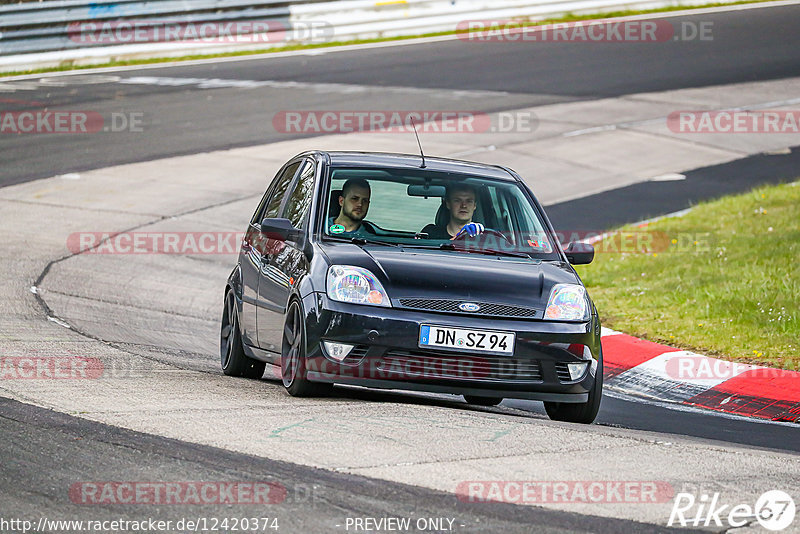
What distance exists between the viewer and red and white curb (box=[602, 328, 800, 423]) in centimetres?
860

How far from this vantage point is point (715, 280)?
39.6ft

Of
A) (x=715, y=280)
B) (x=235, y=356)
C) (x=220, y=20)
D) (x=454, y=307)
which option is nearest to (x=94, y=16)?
A: (x=220, y=20)

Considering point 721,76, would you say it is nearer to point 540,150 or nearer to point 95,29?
point 540,150

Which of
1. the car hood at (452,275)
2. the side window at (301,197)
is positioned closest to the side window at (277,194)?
the side window at (301,197)

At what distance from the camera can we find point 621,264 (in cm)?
1365

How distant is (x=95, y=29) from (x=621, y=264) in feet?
55.6

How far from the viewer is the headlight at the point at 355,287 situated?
7.17 metres

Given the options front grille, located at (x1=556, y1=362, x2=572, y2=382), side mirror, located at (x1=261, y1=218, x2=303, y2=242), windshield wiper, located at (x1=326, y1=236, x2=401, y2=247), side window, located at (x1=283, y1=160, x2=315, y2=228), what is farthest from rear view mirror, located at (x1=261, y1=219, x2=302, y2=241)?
front grille, located at (x1=556, y1=362, x2=572, y2=382)

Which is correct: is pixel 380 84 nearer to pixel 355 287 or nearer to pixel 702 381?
pixel 702 381

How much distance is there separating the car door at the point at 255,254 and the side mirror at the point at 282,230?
0.56m

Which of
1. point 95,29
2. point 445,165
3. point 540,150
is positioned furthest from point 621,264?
point 95,29

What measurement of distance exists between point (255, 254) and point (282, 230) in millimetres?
910

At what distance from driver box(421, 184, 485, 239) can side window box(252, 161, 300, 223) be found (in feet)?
4.27

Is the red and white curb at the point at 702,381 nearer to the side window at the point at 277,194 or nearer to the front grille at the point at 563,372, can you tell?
the front grille at the point at 563,372
